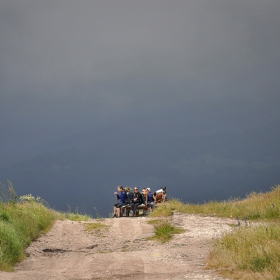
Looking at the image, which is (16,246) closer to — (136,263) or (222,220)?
(136,263)

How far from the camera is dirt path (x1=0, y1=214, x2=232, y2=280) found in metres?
7.45

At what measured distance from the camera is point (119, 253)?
32.2 feet

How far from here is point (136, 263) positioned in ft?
Answer: 27.0

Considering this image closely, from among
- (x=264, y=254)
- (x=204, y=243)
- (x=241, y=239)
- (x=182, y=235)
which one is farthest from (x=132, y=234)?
(x=264, y=254)

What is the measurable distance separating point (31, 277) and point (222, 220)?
411 inches

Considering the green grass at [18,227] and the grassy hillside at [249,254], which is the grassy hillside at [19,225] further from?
the grassy hillside at [249,254]

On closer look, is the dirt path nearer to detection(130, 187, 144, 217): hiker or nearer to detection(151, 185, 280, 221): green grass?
detection(151, 185, 280, 221): green grass

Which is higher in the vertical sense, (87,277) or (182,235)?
(87,277)

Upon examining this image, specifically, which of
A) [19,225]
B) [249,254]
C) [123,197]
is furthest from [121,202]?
[249,254]

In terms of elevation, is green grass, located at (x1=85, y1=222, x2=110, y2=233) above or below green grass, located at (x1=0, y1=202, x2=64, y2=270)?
below

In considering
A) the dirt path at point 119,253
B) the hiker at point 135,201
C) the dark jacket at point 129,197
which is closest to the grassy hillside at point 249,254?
the dirt path at point 119,253

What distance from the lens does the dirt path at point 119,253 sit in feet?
24.4

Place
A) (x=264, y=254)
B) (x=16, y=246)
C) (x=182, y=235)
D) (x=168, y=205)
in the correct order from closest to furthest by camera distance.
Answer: (x=264, y=254) → (x=16, y=246) → (x=182, y=235) → (x=168, y=205)

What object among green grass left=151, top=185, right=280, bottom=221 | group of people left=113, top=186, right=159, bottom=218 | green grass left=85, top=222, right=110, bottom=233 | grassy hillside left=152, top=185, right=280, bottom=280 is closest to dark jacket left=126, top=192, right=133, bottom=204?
group of people left=113, top=186, right=159, bottom=218
